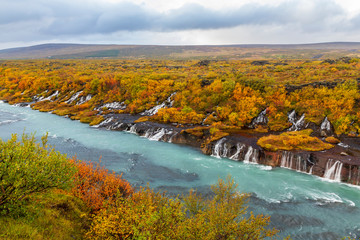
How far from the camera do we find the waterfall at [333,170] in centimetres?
3341

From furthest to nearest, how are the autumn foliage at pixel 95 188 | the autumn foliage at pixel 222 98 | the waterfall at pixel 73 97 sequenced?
the waterfall at pixel 73 97, the autumn foliage at pixel 222 98, the autumn foliage at pixel 95 188

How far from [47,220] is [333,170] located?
37605 mm

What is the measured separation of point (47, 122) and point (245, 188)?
5865 cm

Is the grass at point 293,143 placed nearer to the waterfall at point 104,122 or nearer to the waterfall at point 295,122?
the waterfall at point 295,122

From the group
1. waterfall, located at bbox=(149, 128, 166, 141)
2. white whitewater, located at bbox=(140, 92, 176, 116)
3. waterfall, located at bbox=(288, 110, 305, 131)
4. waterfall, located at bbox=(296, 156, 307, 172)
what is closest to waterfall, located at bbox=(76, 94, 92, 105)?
white whitewater, located at bbox=(140, 92, 176, 116)

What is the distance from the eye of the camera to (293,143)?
39469mm

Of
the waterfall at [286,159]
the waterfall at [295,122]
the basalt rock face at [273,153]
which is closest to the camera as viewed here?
the basalt rock face at [273,153]

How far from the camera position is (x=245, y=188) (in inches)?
1230

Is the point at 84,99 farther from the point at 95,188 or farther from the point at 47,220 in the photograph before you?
the point at 47,220

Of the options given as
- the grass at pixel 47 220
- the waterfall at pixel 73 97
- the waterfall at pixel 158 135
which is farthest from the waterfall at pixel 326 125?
the waterfall at pixel 73 97

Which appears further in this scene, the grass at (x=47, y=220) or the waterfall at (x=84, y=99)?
the waterfall at (x=84, y=99)

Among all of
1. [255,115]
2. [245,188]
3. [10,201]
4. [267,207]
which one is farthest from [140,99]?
[10,201]

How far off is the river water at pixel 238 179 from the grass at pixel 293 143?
14.3ft

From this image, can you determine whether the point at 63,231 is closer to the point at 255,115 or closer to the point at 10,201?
the point at 10,201
